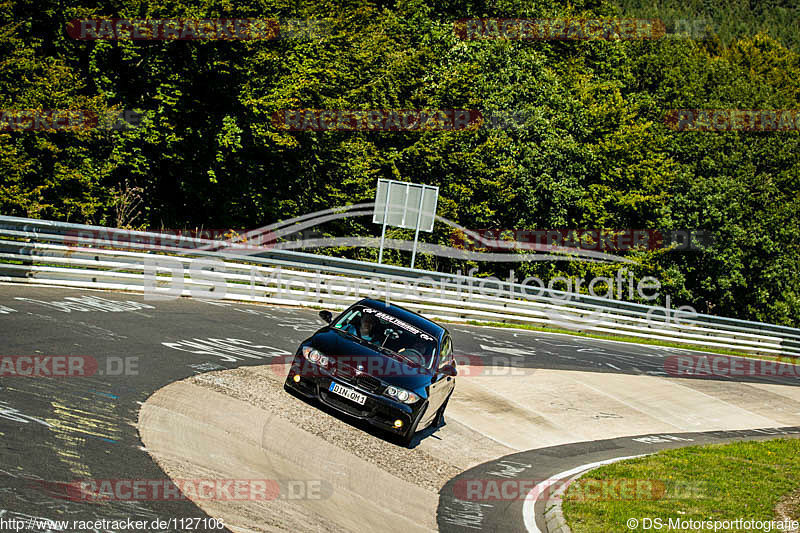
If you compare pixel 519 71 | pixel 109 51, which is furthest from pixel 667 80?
pixel 109 51

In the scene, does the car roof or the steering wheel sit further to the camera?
the car roof

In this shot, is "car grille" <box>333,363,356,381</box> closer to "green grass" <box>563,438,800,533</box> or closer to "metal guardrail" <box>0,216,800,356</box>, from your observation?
"green grass" <box>563,438,800,533</box>

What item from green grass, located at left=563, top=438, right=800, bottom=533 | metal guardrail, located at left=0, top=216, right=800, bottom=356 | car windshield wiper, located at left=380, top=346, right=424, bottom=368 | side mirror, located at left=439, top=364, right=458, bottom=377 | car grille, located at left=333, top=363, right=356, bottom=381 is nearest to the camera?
green grass, located at left=563, top=438, right=800, bottom=533

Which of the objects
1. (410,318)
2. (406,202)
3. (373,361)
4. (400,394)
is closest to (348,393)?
(373,361)

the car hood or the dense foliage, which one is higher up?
the dense foliage

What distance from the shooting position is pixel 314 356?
34.9ft

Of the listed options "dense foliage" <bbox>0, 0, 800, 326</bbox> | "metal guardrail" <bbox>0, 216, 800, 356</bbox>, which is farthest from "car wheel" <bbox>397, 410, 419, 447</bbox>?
"dense foliage" <bbox>0, 0, 800, 326</bbox>

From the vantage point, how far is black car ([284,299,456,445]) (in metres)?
10.3

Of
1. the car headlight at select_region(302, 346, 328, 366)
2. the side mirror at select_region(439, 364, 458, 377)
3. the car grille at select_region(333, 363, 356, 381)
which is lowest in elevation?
the side mirror at select_region(439, 364, 458, 377)

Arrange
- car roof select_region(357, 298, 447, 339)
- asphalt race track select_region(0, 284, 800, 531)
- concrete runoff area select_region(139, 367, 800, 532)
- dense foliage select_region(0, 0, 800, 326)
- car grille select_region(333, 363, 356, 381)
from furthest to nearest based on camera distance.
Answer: dense foliage select_region(0, 0, 800, 326)
car roof select_region(357, 298, 447, 339)
car grille select_region(333, 363, 356, 381)
concrete runoff area select_region(139, 367, 800, 532)
asphalt race track select_region(0, 284, 800, 531)

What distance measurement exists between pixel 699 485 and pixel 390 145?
30795mm

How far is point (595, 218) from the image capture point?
4228 cm

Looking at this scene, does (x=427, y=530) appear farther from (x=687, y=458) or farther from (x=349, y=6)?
(x=349, y=6)

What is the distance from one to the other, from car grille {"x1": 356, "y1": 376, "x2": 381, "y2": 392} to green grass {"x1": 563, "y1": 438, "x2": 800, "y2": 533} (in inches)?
111
